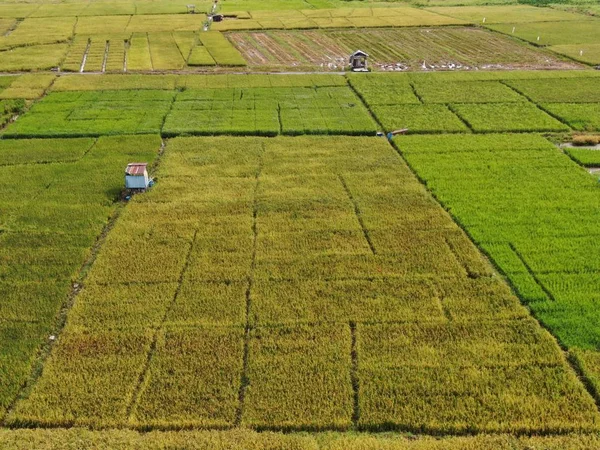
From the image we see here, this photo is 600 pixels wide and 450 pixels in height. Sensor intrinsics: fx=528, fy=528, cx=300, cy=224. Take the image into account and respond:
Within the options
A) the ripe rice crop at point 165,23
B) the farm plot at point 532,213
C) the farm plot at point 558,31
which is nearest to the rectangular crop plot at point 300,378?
the farm plot at point 532,213

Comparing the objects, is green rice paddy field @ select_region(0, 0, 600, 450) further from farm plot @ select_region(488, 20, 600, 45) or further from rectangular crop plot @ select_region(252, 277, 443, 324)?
farm plot @ select_region(488, 20, 600, 45)

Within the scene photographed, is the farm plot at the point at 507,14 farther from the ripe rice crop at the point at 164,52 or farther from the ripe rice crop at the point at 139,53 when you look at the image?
the ripe rice crop at the point at 139,53

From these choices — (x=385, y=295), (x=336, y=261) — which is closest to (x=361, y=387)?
(x=385, y=295)

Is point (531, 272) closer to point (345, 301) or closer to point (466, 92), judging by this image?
point (345, 301)

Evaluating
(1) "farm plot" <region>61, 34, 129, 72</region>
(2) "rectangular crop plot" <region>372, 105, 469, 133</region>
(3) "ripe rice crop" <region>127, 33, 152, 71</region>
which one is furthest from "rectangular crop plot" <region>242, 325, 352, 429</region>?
(1) "farm plot" <region>61, 34, 129, 72</region>

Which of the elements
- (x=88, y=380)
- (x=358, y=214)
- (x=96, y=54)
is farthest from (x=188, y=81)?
(x=88, y=380)

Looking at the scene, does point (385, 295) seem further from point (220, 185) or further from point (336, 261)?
point (220, 185)

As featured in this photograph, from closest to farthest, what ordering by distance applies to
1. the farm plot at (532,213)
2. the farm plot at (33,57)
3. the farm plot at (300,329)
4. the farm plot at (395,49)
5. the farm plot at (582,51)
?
1. the farm plot at (300,329)
2. the farm plot at (532,213)
3. the farm plot at (33,57)
4. the farm plot at (395,49)
5. the farm plot at (582,51)
